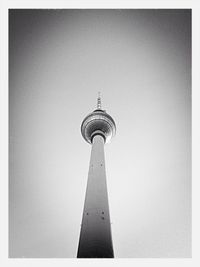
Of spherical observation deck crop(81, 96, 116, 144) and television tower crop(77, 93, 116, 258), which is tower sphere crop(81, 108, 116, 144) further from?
television tower crop(77, 93, 116, 258)

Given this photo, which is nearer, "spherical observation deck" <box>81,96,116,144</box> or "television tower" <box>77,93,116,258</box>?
"television tower" <box>77,93,116,258</box>

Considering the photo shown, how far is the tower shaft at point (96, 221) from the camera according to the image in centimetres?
2167

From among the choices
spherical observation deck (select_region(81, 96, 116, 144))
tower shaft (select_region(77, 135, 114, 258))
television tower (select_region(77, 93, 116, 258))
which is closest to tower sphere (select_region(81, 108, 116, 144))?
spherical observation deck (select_region(81, 96, 116, 144))

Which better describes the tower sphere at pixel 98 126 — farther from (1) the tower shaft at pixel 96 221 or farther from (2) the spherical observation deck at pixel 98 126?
(1) the tower shaft at pixel 96 221

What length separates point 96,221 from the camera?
78.0 feet

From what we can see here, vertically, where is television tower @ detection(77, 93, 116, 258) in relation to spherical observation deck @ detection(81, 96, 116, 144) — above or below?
below

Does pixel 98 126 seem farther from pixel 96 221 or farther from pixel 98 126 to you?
pixel 96 221

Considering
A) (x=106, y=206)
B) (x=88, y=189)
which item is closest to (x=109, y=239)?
(x=106, y=206)

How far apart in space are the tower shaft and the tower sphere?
8702mm

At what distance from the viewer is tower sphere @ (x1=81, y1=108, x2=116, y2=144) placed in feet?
128

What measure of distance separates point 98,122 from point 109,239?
718 inches

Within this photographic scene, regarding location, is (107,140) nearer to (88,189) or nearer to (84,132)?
(84,132)

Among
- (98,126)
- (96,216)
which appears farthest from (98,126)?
(96,216)

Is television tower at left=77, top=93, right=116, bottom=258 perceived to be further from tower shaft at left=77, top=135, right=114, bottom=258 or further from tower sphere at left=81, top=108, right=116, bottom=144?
tower sphere at left=81, top=108, right=116, bottom=144
